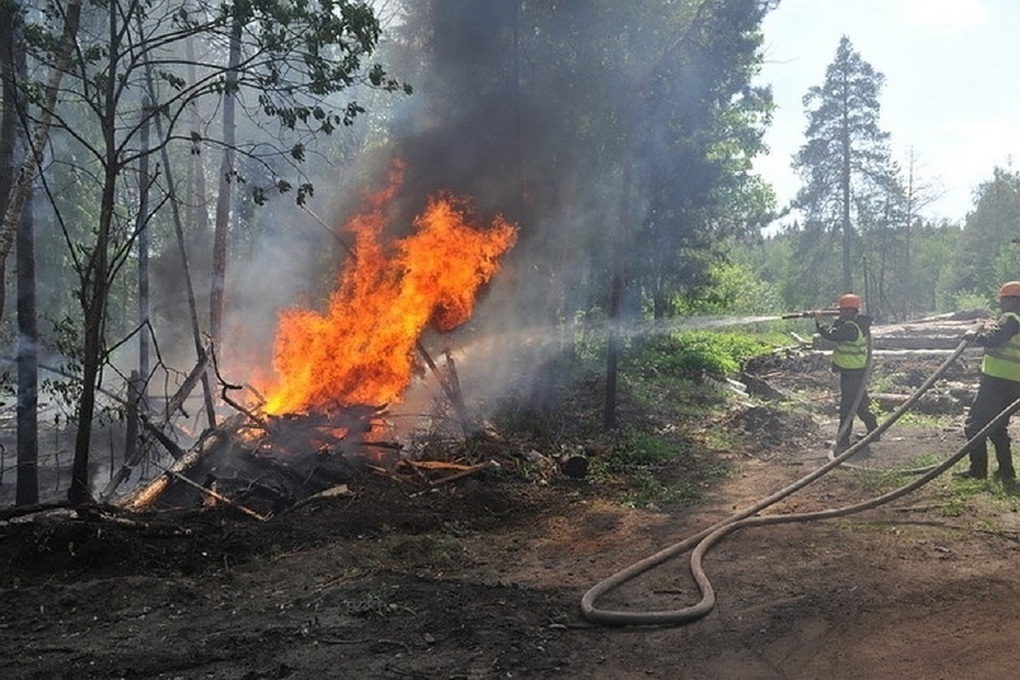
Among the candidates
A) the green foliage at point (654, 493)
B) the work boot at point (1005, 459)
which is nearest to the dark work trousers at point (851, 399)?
the work boot at point (1005, 459)

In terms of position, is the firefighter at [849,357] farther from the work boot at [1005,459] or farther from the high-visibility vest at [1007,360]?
the work boot at [1005,459]

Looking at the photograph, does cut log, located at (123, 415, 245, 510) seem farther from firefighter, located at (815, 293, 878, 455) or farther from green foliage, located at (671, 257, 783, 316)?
green foliage, located at (671, 257, 783, 316)

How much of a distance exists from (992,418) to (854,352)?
257cm

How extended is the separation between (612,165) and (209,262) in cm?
1951

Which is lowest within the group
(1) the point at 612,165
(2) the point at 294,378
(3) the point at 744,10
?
(2) the point at 294,378

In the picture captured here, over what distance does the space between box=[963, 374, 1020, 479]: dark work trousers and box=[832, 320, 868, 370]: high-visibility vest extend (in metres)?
2.26

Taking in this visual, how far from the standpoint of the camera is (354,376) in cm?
1170

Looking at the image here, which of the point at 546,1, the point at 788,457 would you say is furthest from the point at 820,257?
the point at 788,457

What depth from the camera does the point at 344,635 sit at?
15.5 feet

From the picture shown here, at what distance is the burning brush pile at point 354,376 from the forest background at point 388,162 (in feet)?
3.87

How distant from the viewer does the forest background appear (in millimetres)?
7445

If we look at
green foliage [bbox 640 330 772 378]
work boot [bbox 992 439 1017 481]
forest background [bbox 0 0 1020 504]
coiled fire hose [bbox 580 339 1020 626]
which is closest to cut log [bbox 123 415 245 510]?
forest background [bbox 0 0 1020 504]

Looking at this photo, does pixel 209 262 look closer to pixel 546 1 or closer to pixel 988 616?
pixel 546 1

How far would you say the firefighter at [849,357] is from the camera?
34.7 ft
